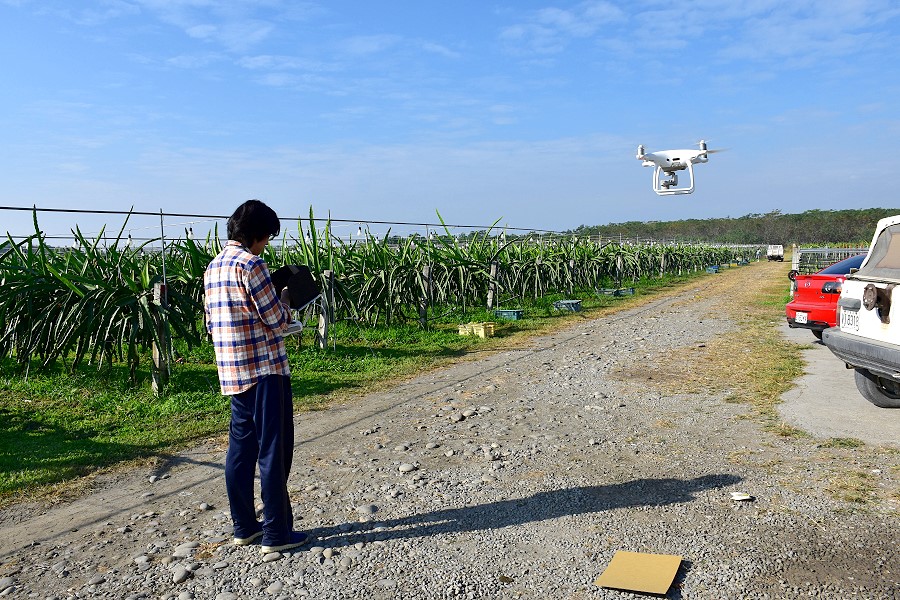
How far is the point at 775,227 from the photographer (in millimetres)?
102625

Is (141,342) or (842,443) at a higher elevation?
(141,342)

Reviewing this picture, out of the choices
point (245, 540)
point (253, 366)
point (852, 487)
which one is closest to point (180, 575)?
point (245, 540)

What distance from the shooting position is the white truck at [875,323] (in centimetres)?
501

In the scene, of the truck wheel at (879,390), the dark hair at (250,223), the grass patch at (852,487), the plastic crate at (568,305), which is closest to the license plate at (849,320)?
the truck wheel at (879,390)

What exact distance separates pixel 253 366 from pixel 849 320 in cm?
474

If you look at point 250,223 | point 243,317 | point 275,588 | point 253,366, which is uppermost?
point 250,223

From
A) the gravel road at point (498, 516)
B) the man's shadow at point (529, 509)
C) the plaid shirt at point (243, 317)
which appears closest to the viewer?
the gravel road at point (498, 516)

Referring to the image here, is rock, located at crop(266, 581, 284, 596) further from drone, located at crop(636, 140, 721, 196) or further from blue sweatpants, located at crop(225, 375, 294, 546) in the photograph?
drone, located at crop(636, 140, 721, 196)

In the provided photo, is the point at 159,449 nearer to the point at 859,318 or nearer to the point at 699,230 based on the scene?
the point at 859,318

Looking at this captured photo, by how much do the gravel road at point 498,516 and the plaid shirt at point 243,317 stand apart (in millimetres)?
926

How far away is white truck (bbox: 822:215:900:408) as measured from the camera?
16.4ft

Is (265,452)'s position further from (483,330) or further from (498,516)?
(483,330)

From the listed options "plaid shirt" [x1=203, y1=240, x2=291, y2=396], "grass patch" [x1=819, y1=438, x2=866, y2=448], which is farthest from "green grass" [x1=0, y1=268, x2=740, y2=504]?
"grass patch" [x1=819, y1=438, x2=866, y2=448]

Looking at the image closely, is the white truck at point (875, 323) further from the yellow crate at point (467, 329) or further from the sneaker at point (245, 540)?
the yellow crate at point (467, 329)
